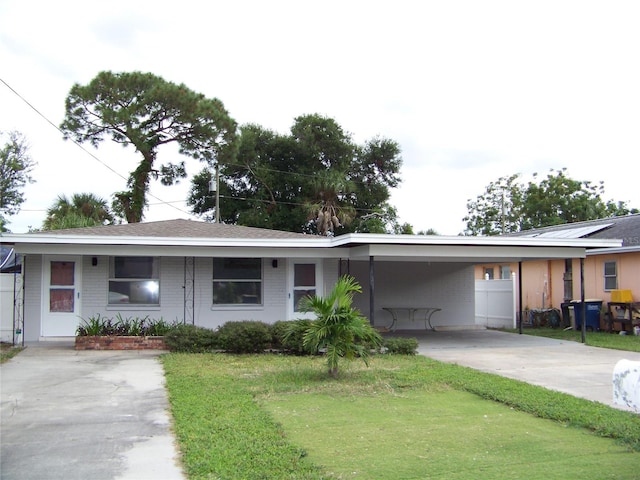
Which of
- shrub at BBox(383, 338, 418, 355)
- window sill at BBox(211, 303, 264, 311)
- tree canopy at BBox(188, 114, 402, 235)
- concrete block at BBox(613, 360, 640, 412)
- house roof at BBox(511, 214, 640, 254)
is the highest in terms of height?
tree canopy at BBox(188, 114, 402, 235)

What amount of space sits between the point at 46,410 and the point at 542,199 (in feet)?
124

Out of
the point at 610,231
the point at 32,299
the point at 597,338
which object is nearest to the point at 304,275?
the point at 32,299

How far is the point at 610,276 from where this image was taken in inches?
774

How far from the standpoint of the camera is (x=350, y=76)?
53.8 feet

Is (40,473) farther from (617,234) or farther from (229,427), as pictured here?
(617,234)

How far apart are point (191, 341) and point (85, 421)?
19.2ft

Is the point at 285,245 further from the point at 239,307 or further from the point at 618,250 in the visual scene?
the point at 618,250

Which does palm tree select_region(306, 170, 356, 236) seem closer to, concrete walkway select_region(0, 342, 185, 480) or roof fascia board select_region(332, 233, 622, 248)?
roof fascia board select_region(332, 233, 622, 248)

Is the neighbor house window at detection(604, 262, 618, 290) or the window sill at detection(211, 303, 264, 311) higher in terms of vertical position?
the neighbor house window at detection(604, 262, 618, 290)

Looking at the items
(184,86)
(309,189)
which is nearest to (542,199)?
(309,189)

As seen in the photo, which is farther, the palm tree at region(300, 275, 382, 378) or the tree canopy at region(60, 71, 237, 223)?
the tree canopy at region(60, 71, 237, 223)

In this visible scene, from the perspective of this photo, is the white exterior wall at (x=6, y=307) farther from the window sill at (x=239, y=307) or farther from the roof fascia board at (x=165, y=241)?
the window sill at (x=239, y=307)

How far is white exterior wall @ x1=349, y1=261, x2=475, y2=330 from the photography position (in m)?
19.1

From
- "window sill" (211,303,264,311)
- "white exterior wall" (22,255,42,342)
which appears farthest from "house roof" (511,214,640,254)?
"white exterior wall" (22,255,42,342)
